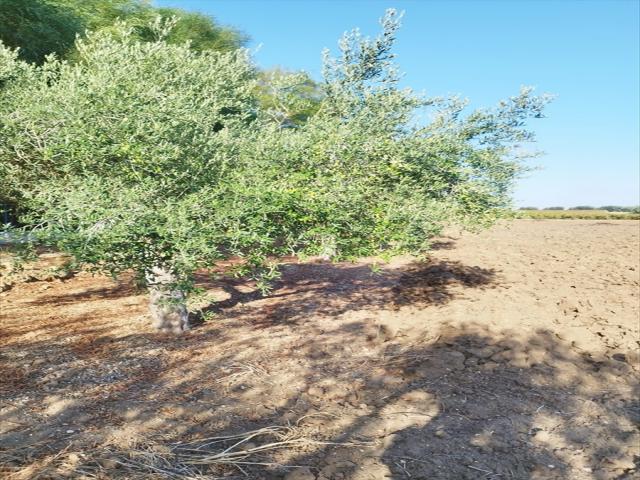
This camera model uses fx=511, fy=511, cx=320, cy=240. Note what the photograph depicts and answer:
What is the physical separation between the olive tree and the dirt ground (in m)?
1.47

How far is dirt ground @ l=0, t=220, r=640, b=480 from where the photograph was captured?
19.2 feet

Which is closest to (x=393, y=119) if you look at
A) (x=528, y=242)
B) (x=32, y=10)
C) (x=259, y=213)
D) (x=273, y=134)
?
A: (x=273, y=134)

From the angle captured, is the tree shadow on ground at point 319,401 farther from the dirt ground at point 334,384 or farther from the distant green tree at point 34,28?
the distant green tree at point 34,28

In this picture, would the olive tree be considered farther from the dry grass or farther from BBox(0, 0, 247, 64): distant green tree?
BBox(0, 0, 247, 64): distant green tree

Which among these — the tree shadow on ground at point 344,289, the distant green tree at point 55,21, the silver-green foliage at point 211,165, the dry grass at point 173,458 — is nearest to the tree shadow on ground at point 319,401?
the dry grass at point 173,458

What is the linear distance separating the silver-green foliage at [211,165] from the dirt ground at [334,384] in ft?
4.94

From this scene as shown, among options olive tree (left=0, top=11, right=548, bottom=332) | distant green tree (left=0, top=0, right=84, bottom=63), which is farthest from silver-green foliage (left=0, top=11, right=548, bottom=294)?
distant green tree (left=0, top=0, right=84, bottom=63)

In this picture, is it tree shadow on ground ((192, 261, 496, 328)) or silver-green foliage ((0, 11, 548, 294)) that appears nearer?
silver-green foliage ((0, 11, 548, 294))

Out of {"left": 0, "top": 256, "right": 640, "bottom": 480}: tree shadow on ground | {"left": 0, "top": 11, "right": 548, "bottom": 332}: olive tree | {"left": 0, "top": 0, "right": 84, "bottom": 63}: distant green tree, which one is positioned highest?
{"left": 0, "top": 0, "right": 84, "bottom": 63}: distant green tree

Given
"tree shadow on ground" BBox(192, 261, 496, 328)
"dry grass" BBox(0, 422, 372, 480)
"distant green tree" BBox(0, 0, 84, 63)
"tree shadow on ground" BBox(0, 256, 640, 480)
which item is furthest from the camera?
"distant green tree" BBox(0, 0, 84, 63)

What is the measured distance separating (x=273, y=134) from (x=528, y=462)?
6.40 meters

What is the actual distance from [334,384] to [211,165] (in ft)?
13.0

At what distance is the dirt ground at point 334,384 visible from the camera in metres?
5.84

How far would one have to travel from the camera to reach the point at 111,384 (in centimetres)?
808
